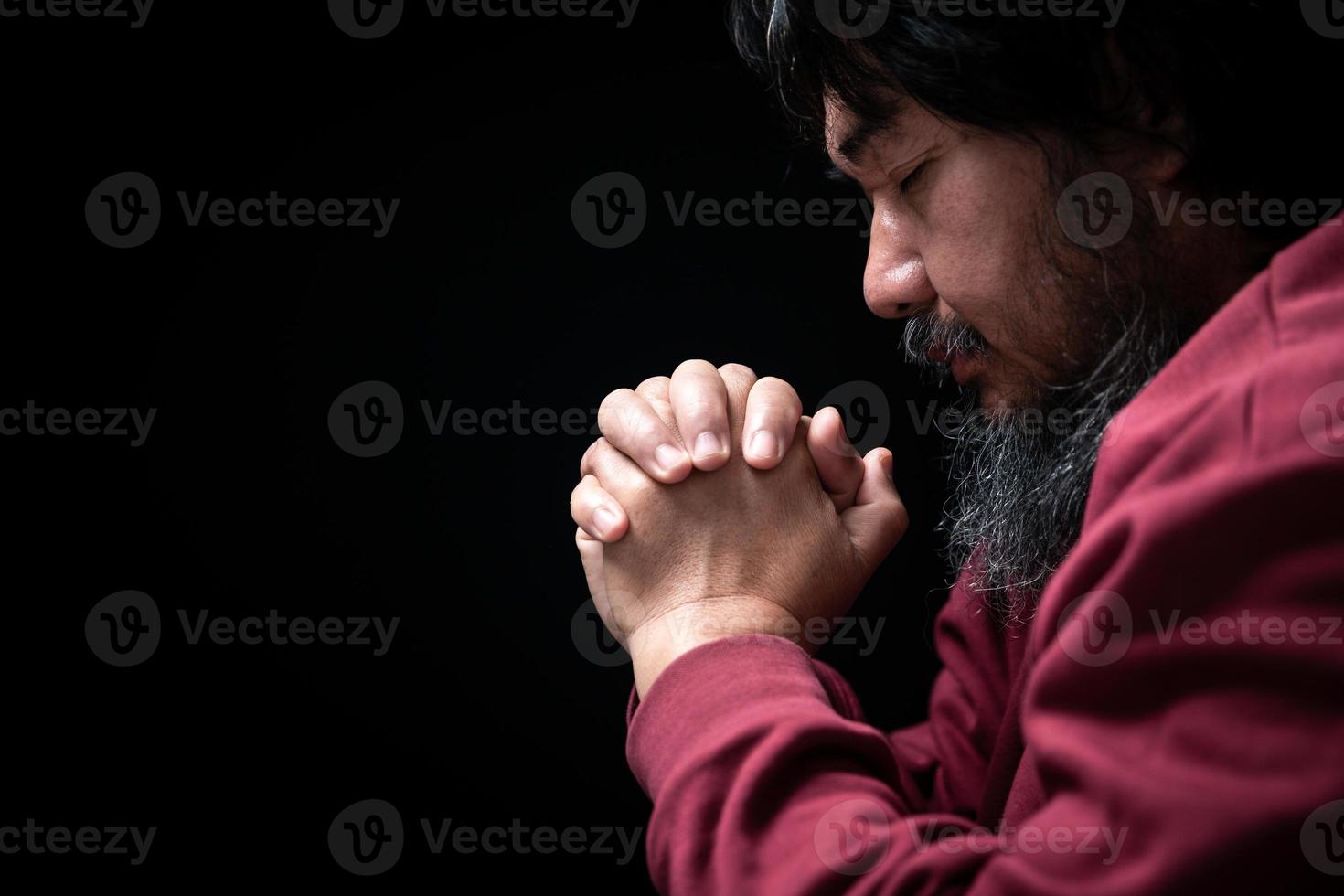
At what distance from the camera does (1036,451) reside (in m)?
1.12

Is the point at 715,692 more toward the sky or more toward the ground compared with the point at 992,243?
more toward the ground

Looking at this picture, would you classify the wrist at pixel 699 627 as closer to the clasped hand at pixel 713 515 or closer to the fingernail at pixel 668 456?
the clasped hand at pixel 713 515

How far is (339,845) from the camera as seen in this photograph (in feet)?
6.14

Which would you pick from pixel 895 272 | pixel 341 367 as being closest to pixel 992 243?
pixel 895 272

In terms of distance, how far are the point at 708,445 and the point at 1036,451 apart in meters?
0.32

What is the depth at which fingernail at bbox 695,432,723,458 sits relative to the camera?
109 cm

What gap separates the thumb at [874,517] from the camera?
1194 millimetres

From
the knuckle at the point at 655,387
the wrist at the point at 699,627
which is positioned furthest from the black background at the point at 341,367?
the wrist at the point at 699,627

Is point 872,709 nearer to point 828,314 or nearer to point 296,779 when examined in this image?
point 828,314

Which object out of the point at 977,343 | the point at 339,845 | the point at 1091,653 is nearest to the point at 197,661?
the point at 339,845

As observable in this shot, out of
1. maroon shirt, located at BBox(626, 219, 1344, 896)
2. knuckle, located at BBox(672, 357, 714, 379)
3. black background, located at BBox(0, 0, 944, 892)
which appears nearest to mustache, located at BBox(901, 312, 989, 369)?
knuckle, located at BBox(672, 357, 714, 379)

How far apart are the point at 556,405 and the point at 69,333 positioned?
2.41 feet

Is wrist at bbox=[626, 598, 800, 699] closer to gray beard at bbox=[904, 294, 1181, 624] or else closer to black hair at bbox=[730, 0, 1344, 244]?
gray beard at bbox=[904, 294, 1181, 624]

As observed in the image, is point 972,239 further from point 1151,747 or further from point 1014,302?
point 1151,747
